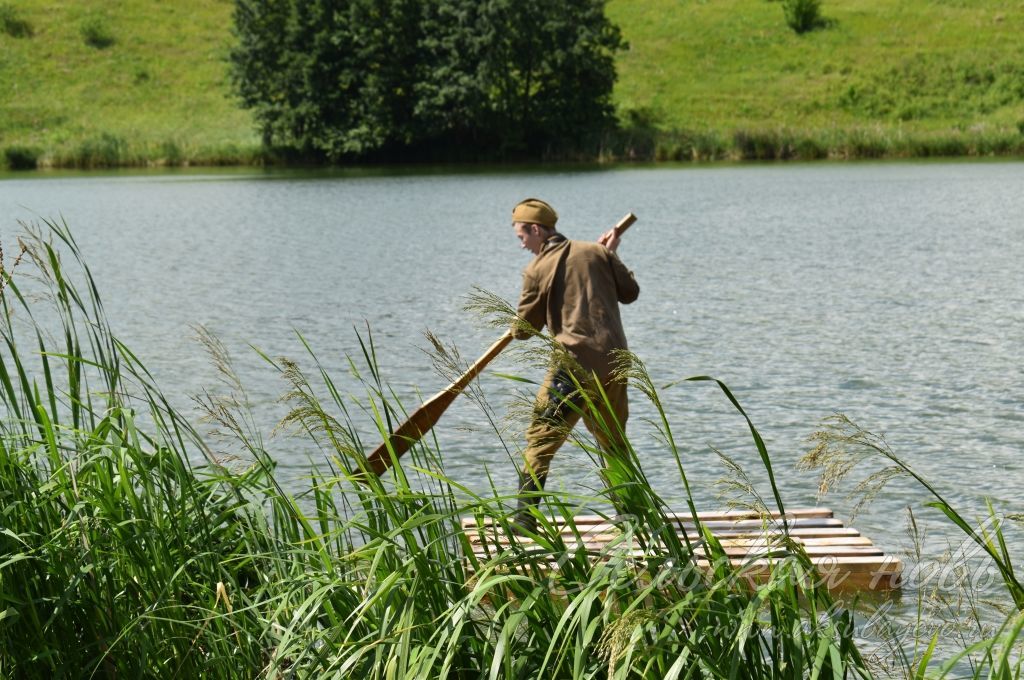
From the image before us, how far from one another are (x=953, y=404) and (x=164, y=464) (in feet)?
26.6

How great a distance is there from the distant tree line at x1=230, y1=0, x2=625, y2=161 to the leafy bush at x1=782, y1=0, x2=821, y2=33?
1311 cm

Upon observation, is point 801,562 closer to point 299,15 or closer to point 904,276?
point 904,276

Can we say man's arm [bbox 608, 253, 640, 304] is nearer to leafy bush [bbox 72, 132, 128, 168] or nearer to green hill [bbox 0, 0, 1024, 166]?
green hill [bbox 0, 0, 1024, 166]

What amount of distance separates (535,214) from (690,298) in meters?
11.9

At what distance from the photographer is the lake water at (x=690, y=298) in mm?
9664

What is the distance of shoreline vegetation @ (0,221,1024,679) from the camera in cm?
330

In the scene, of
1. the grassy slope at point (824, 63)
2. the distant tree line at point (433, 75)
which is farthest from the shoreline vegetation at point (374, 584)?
the grassy slope at point (824, 63)

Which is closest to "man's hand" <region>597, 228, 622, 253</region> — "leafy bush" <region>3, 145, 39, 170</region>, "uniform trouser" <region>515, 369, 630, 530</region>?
"uniform trouser" <region>515, 369, 630, 530</region>

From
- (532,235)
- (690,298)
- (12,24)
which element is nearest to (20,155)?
(12,24)

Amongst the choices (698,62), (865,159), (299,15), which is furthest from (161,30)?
(865,159)

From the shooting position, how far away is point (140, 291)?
20.3m

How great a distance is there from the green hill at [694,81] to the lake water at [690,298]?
13.3 metres

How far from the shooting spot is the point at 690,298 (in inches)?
725

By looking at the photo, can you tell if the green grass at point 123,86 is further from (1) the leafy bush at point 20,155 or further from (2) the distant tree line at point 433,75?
(2) the distant tree line at point 433,75
